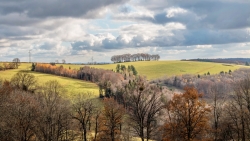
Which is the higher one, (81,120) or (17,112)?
(17,112)

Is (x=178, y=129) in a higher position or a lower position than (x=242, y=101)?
lower

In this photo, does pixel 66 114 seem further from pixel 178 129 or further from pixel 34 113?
pixel 178 129

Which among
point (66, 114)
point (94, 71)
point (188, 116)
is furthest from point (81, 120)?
point (94, 71)

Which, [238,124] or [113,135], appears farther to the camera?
[113,135]

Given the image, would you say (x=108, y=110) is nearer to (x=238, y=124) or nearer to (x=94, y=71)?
(x=238, y=124)

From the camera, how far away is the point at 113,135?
62.3 meters

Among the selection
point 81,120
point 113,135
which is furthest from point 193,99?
point 81,120

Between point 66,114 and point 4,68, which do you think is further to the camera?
point 4,68

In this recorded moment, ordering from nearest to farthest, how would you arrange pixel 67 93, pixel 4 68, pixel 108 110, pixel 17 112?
pixel 17 112
pixel 108 110
pixel 67 93
pixel 4 68

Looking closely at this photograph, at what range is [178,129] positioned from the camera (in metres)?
51.3

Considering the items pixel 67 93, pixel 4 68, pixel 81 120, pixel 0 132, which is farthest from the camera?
pixel 4 68

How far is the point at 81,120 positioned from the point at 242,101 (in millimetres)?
33593

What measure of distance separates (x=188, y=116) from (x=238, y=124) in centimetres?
1261

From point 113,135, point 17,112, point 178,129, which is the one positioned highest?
point 17,112
